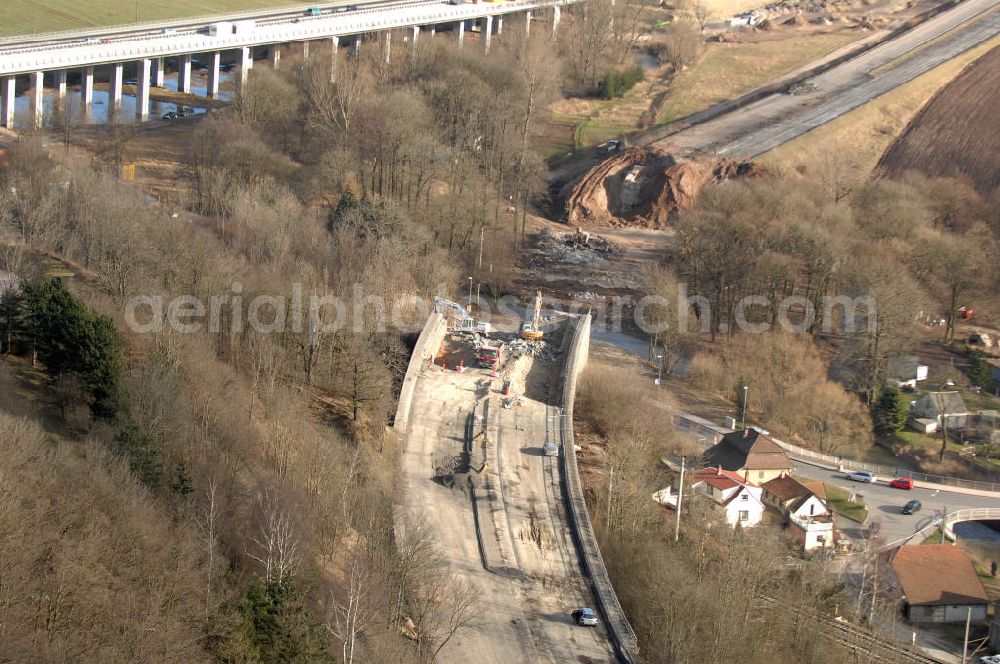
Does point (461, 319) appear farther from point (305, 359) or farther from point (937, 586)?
point (937, 586)

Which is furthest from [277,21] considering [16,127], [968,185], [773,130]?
[968,185]

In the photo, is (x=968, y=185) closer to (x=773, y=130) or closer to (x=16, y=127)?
(x=773, y=130)

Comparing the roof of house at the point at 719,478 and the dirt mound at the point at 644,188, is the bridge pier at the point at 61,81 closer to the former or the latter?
the dirt mound at the point at 644,188

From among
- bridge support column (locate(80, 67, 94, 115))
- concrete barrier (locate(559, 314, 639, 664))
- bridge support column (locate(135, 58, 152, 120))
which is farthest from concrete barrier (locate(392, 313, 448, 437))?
bridge support column (locate(135, 58, 152, 120))

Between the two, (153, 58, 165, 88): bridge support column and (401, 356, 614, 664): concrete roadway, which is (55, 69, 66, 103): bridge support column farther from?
(401, 356, 614, 664): concrete roadway

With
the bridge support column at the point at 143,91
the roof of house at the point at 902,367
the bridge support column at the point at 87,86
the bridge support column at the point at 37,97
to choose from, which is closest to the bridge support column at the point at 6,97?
the bridge support column at the point at 37,97
